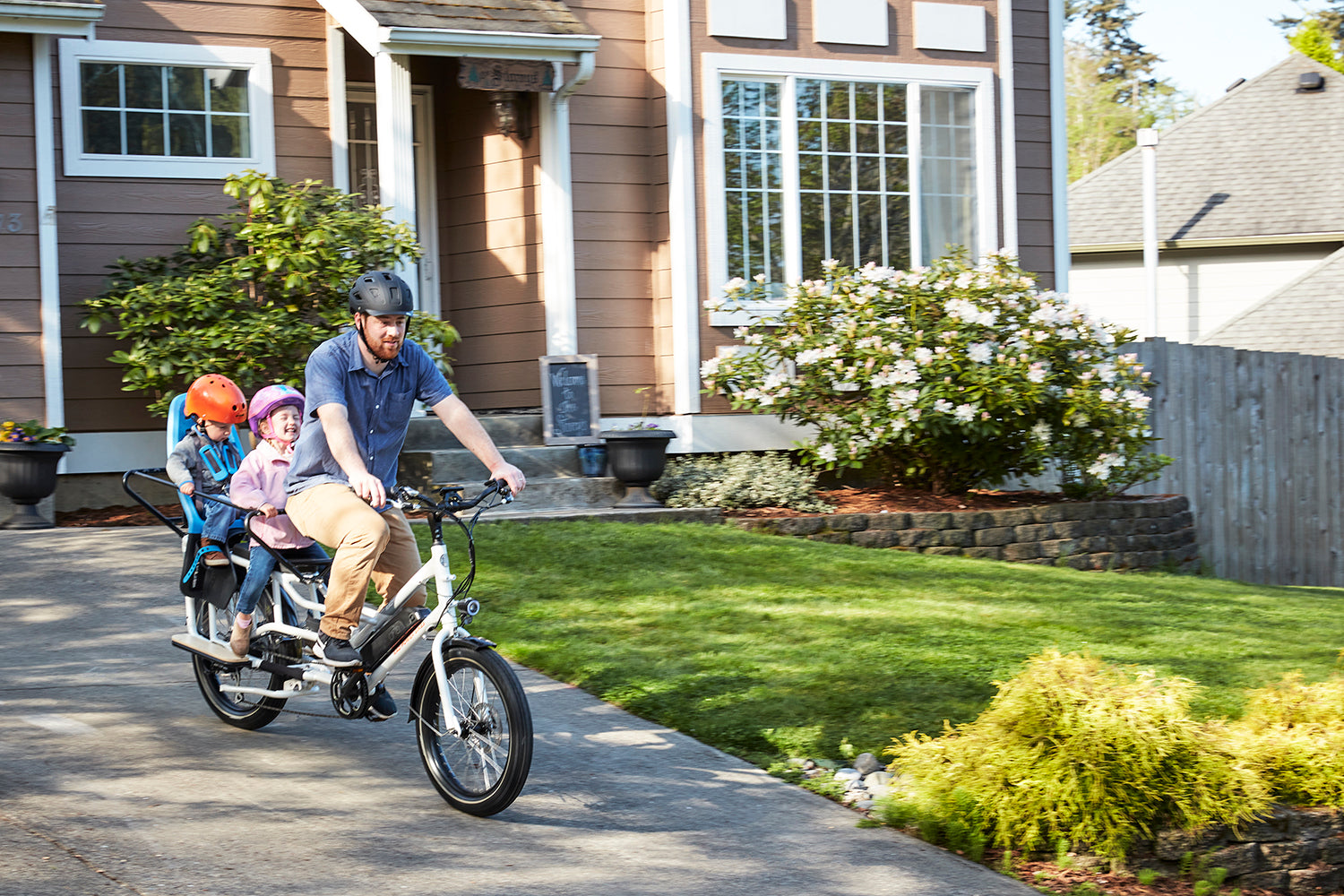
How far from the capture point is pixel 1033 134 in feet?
45.2

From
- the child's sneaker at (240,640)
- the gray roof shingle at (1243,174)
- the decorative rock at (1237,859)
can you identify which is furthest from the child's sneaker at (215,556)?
the gray roof shingle at (1243,174)

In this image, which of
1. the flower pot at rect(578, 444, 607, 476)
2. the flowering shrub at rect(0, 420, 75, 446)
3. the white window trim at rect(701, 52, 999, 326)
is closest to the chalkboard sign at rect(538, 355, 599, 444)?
the flower pot at rect(578, 444, 607, 476)

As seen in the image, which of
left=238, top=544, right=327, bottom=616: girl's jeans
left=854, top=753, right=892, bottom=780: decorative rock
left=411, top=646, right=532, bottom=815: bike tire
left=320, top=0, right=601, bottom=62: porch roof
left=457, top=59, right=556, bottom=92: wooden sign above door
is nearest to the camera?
left=411, top=646, right=532, bottom=815: bike tire

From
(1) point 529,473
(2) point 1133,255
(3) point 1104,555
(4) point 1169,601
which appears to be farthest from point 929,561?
(2) point 1133,255

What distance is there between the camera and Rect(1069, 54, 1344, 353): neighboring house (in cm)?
2538

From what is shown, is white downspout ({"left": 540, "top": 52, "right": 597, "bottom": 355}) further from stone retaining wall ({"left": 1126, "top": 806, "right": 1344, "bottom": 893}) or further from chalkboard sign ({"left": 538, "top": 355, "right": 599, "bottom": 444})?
stone retaining wall ({"left": 1126, "top": 806, "right": 1344, "bottom": 893})

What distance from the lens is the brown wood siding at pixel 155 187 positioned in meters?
10.9

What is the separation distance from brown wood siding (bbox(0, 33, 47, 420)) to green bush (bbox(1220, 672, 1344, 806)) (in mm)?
8569

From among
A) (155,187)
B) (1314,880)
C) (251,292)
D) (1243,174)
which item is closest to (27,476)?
(251,292)

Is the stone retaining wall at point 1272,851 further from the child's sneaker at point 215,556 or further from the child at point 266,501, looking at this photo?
the child's sneaker at point 215,556

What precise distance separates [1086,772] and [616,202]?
27.4ft

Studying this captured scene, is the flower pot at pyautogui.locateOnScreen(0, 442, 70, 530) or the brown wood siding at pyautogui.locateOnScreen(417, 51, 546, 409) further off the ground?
the brown wood siding at pyautogui.locateOnScreen(417, 51, 546, 409)

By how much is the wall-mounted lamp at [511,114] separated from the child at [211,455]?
6175mm

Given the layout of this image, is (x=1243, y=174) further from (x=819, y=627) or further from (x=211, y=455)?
(x=211, y=455)
